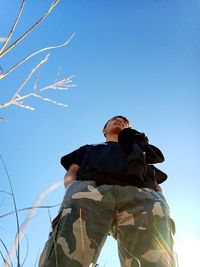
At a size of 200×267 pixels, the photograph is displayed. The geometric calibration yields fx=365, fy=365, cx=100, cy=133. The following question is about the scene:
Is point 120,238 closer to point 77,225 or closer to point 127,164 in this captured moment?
point 77,225

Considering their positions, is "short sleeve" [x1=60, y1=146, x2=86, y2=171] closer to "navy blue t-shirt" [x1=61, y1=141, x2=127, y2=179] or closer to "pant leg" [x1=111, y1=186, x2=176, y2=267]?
"navy blue t-shirt" [x1=61, y1=141, x2=127, y2=179]

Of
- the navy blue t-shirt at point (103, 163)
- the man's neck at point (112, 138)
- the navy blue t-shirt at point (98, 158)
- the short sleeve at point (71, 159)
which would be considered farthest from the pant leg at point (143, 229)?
the man's neck at point (112, 138)

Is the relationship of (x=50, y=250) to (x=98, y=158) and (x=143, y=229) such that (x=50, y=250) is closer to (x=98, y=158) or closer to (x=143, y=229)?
(x=143, y=229)

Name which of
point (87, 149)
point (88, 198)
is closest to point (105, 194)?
point (88, 198)

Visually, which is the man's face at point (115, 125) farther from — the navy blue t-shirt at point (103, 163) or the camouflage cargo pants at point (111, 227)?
the camouflage cargo pants at point (111, 227)

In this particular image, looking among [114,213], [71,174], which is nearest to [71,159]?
[71,174]

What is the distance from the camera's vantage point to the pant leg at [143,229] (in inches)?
63.3

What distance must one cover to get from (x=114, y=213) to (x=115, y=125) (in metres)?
1.06

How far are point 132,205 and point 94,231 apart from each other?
26cm

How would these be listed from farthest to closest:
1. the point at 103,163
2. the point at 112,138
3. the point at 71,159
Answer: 1. the point at 112,138
2. the point at 71,159
3. the point at 103,163

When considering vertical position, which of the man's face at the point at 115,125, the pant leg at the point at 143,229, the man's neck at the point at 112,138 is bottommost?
the pant leg at the point at 143,229

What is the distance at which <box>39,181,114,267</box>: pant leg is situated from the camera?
1.56 meters

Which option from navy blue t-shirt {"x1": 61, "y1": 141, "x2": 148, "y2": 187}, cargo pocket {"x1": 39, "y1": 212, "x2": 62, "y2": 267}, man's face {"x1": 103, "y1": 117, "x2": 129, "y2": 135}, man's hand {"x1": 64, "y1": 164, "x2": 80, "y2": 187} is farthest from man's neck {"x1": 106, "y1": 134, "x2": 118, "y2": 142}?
cargo pocket {"x1": 39, "y1": 212, "x2": 62, "y2": 267}

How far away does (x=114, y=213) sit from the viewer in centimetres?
184
